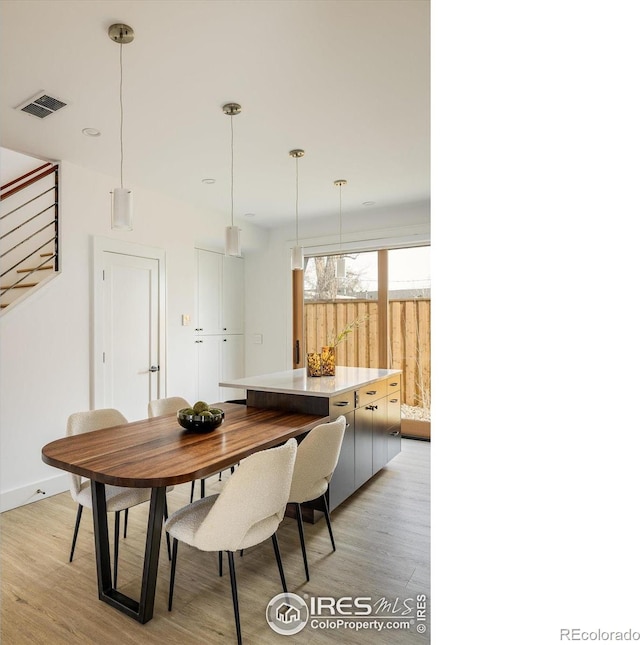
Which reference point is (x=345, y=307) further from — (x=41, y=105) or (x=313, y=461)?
(x=41, y=105)

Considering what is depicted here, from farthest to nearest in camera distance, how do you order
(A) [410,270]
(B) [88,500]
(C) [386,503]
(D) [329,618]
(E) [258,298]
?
(E) [258,298]
(A) [410,270]
(C) [386,503]
(B) [88,500]
(D) [329,618]

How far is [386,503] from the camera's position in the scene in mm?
3029

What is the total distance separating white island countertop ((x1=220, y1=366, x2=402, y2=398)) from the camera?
2688 millimetres

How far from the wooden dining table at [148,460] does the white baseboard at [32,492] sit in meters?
1.48

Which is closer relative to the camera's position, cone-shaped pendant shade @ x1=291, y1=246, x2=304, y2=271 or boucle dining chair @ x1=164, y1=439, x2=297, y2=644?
boucle dining chair @ x1=164, y1=439, x2=297, y2=644

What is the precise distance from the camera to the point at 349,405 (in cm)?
289

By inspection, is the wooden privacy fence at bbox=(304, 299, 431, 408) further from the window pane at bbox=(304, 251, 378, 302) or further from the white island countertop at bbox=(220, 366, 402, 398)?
the white island countertop at bbox=(220, 366, 402, 398)

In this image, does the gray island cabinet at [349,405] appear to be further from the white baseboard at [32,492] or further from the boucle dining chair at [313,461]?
the white baseboard at [32,492]

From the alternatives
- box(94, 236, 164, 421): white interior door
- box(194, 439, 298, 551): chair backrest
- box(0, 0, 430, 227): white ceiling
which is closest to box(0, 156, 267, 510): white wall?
box(94, 236, 164, 421): white interior door

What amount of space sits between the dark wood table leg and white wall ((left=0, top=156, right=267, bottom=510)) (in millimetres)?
1621

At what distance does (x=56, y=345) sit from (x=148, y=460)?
2204mm

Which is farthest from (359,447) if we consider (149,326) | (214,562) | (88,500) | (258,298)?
(258,298)
